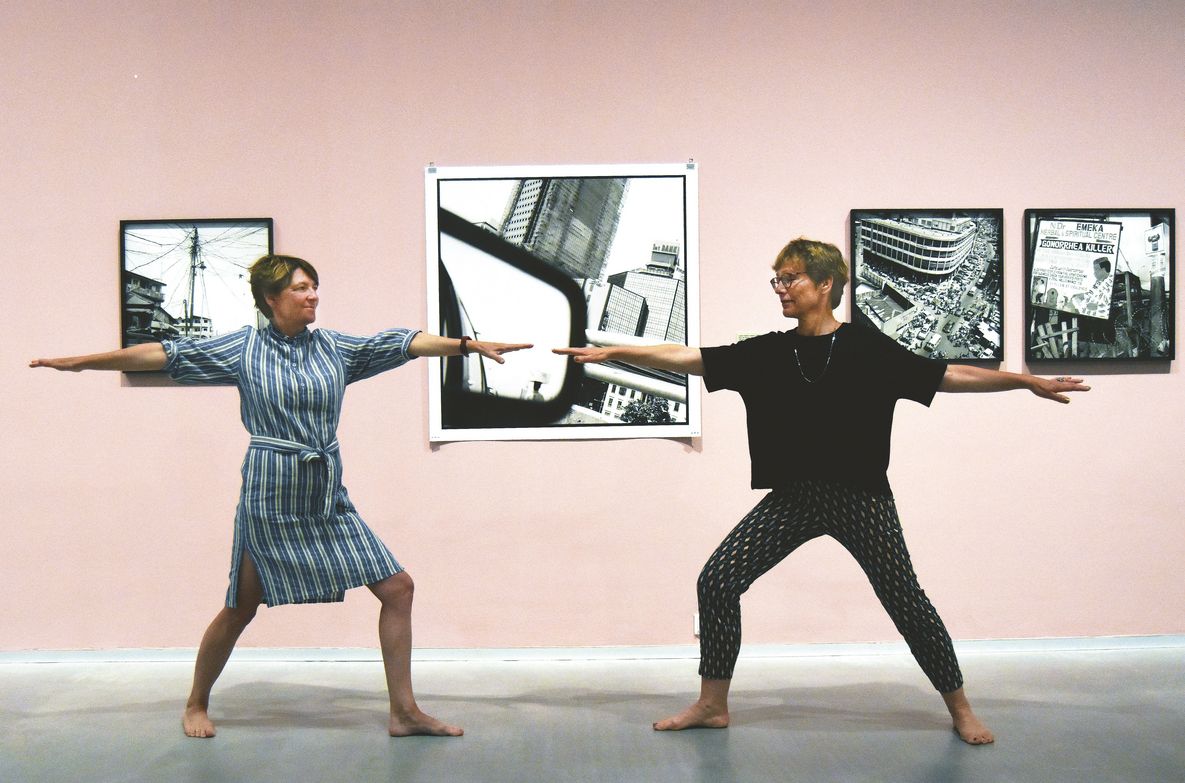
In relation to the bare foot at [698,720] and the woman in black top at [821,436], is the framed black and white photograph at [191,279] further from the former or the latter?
the bare foot at [698,720]

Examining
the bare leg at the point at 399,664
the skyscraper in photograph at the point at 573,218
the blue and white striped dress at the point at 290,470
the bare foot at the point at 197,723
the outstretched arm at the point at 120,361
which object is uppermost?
the skyscraper in photograph at the point at 573,218

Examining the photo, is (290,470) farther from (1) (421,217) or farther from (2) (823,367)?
(2) (823,367)

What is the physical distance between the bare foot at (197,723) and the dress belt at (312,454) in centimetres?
73

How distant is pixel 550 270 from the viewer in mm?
3756

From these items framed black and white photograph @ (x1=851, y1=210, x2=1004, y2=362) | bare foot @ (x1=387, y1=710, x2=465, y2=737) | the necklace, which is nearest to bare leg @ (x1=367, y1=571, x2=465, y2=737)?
bare foot @ (x1=387, y1=710, x2=465, y2=737)

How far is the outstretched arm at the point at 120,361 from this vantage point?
9.04 ft

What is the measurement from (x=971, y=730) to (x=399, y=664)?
164 centimetres

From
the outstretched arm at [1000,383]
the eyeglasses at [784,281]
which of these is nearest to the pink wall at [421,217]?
the eyeglasses at [784,281]

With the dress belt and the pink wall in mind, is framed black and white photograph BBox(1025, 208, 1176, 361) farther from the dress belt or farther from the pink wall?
the dress belt

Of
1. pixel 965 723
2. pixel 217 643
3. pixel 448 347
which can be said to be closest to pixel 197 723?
pixel 217 643

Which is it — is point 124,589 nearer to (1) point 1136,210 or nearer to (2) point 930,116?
(2) point 930,116

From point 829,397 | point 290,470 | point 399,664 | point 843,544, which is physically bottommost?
point 399,664

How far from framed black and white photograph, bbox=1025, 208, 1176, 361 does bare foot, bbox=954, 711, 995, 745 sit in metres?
1.58

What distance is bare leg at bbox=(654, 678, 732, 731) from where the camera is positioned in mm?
2883
